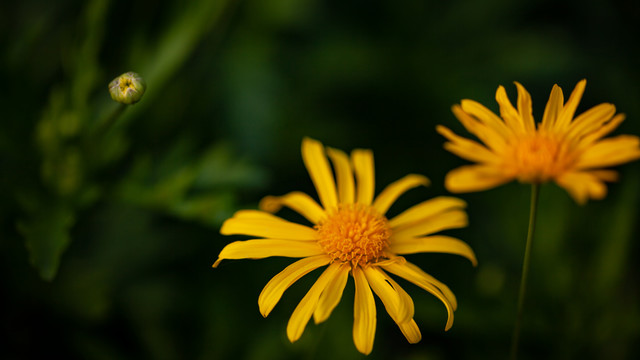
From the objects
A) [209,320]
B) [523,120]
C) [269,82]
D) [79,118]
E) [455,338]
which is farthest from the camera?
[269,82]

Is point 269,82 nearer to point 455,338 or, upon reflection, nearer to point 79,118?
point 79,118

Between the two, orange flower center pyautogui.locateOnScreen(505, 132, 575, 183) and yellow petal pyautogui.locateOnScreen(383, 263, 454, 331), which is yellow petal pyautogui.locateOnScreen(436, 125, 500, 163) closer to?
orange flower center pyautogui.locateOnScreen(505, 132, 575, 183)

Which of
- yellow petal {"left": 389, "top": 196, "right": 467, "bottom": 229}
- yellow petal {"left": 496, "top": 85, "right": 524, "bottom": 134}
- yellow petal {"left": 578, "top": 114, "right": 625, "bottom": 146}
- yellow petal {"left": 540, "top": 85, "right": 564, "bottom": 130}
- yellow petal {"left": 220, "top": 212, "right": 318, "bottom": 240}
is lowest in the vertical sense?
yellow petal {"left": 220, "top": 212, "right": 318, "bottom": 240}

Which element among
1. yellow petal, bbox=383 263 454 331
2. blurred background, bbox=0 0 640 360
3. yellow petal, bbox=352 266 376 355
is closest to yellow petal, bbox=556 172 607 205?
yellow petal, bbox=383 263 454 331

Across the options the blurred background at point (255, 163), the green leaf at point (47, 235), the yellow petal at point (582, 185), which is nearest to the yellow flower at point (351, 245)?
the blurred background at point (255, 163)

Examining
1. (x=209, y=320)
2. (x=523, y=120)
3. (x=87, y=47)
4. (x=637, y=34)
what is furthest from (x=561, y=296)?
(x=87, y=47)

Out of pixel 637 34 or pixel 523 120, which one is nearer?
pixel 523 120
